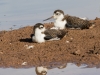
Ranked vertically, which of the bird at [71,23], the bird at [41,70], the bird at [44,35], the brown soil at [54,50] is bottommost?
the bird at [41,70]

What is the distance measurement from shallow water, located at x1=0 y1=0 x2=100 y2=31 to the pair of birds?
1.97 meters

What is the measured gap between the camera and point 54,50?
459 inches

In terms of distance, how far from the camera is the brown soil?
10938 millimetres

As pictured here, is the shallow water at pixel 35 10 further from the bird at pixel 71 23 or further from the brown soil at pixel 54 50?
the brown soil at pixel 54 50

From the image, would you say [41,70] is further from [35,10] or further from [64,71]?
[35,10]

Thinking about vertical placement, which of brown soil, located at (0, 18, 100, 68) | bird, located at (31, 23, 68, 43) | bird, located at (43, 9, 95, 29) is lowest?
brown soil, located at (0, 18, 100, 68)

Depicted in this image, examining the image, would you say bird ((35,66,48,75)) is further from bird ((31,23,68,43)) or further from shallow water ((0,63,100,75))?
bird ((31,23,68,43))

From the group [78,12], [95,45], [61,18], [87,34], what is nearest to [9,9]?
[78,12]

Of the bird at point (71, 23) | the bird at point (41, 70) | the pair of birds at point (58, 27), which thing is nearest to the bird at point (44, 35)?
the pair of birds at point (58, 27)

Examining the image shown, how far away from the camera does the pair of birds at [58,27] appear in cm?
1263

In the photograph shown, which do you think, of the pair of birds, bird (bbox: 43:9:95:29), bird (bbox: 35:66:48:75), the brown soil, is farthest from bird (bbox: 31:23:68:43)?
bird (bbox: 35:66:48:75)

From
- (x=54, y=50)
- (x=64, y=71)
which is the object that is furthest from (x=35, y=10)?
(x=64, y=71)

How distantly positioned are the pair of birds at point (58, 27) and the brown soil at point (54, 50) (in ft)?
0.64

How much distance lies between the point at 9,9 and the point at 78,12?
9.68 ft
